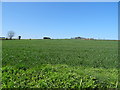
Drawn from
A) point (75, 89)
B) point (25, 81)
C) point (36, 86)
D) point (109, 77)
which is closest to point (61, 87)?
point (75, 89)

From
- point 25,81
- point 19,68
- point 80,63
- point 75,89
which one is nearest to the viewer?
point 75,89

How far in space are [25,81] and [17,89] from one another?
10.9 inches

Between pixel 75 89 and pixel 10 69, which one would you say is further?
pixel 10 69

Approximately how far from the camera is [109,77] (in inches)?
146

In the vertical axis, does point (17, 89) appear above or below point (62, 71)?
below

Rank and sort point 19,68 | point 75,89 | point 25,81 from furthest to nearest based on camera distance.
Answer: point 19,68 → point 25,81 → point 75,89

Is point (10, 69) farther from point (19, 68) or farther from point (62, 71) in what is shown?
point (62, 71)

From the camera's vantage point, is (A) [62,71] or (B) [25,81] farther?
(A) [62,71]

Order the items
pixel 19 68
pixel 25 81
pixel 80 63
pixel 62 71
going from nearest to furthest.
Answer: pixel 25 81, pixel 62 71, pixel 19 68, pixel 80 63

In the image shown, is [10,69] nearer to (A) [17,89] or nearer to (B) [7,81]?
(B) [7,81]

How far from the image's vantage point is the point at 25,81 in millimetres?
3525

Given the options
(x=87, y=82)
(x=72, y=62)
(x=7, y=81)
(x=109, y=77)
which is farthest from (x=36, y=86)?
(x=72, y=62)

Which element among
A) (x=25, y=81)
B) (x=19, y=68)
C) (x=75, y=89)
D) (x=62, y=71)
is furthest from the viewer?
(x=19, y=68)

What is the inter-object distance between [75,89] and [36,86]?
78cm
